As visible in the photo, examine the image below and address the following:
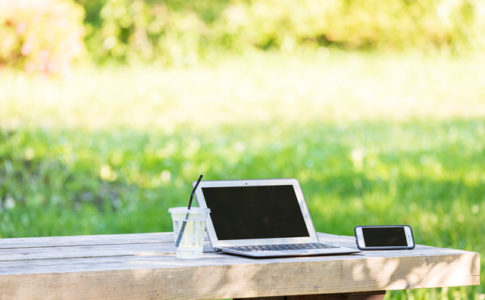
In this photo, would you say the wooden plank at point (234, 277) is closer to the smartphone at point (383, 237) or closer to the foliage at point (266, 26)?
the smartphone at point (383, 237)

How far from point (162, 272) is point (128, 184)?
4.64 m

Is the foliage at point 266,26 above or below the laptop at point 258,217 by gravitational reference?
below

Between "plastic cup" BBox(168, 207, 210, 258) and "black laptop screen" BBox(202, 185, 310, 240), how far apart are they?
18 cm

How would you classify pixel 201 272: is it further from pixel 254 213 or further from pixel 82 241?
pixel 82 241

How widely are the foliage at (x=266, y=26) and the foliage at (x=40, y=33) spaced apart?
4.66 meters

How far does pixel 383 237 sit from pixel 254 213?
15.7 inches

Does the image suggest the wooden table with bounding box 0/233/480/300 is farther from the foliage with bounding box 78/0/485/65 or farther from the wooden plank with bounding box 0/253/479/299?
the foliage with bounding box 78/0/485/65

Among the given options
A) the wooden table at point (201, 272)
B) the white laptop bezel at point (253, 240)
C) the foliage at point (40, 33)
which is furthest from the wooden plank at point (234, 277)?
the foliage at point (40, 33)

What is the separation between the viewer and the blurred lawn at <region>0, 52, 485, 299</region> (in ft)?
18.3

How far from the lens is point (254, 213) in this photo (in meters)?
2.44

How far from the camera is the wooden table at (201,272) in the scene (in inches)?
74.2

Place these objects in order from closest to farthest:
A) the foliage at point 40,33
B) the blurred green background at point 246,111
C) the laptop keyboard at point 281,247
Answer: the laptop keyboard at point 281,247 → the blurred green background at point 246,111 → the foliage at point 40,33

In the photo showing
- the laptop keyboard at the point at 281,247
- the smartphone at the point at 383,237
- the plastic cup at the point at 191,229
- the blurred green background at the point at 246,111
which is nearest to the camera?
the plastic cup at the point at 191,229

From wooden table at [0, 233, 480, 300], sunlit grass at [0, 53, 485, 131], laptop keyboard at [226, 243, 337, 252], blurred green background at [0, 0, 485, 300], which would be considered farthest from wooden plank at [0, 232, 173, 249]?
sunlit grass at [0, 53, 485, 131]
